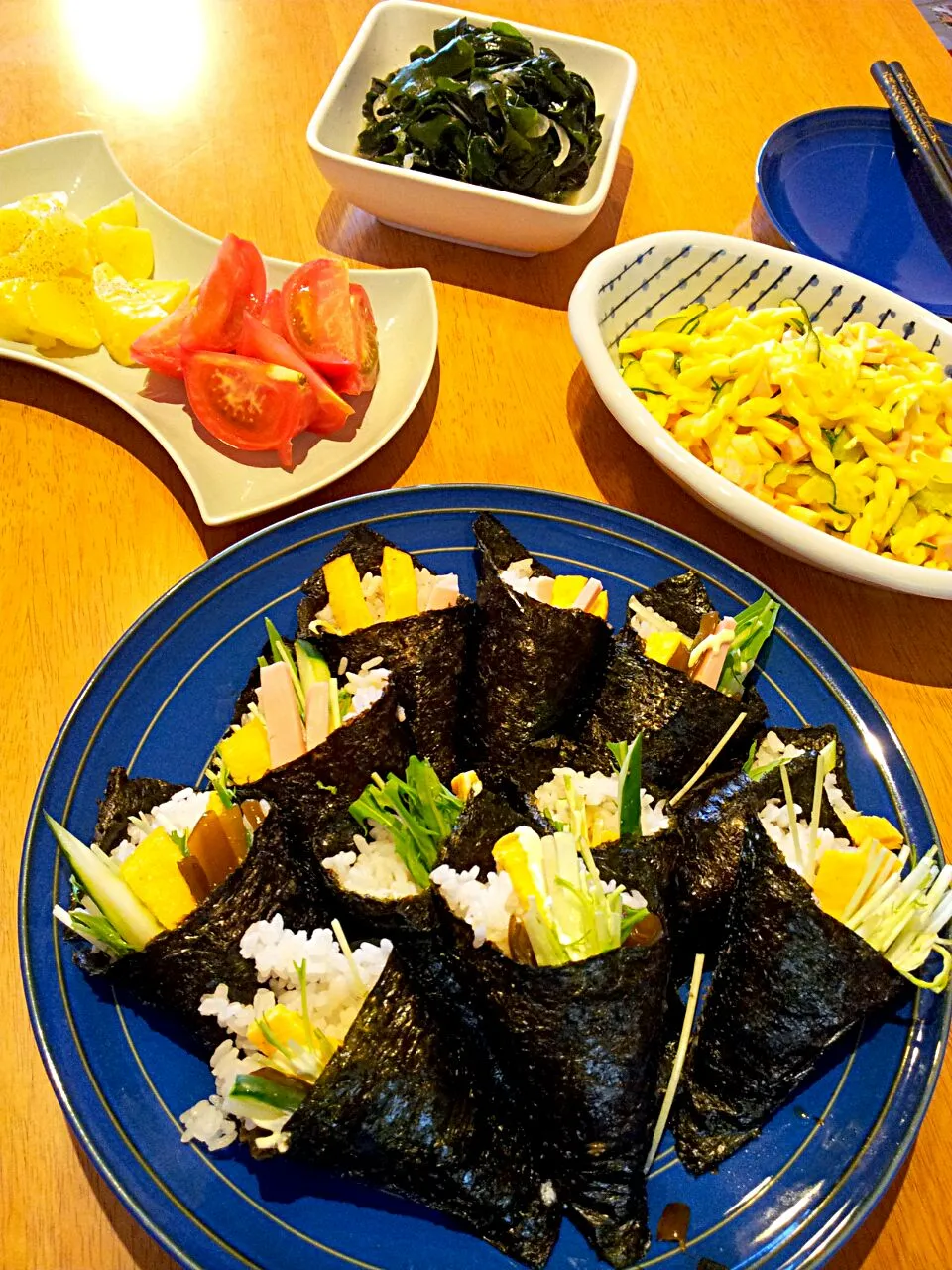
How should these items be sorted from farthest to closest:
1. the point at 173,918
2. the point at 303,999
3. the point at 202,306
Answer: the point at 202,306 < the point at 173,918 < the point at 303,999

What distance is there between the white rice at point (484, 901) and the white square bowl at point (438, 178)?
1.53 meters

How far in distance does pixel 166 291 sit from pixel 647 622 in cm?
131

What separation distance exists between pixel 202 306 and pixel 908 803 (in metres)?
1.62

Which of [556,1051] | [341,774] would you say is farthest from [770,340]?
[556,1051]

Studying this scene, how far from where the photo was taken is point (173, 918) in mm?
1238

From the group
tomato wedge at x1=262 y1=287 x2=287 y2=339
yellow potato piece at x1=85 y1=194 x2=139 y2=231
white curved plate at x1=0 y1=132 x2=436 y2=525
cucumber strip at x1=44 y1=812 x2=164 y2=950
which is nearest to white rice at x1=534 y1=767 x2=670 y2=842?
cucumber strip at x1=44 y1=812 x2=164 y2=950

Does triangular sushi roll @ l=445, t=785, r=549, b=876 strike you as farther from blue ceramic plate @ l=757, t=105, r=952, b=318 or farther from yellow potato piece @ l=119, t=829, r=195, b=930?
blue ceramic plate @ l=757, t=105, r=952, b=318

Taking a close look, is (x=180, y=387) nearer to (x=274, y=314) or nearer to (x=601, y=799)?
(x=274, y=314)

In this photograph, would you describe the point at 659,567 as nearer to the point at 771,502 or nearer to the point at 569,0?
the point at 771,502

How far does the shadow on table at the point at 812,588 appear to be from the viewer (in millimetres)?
1783

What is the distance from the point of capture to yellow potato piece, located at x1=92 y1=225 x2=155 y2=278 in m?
2.06

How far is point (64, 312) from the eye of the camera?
194 cm

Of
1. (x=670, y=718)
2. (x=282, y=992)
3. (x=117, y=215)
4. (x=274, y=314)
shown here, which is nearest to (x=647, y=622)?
(x=670, y=718)

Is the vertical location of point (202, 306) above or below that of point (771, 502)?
above
